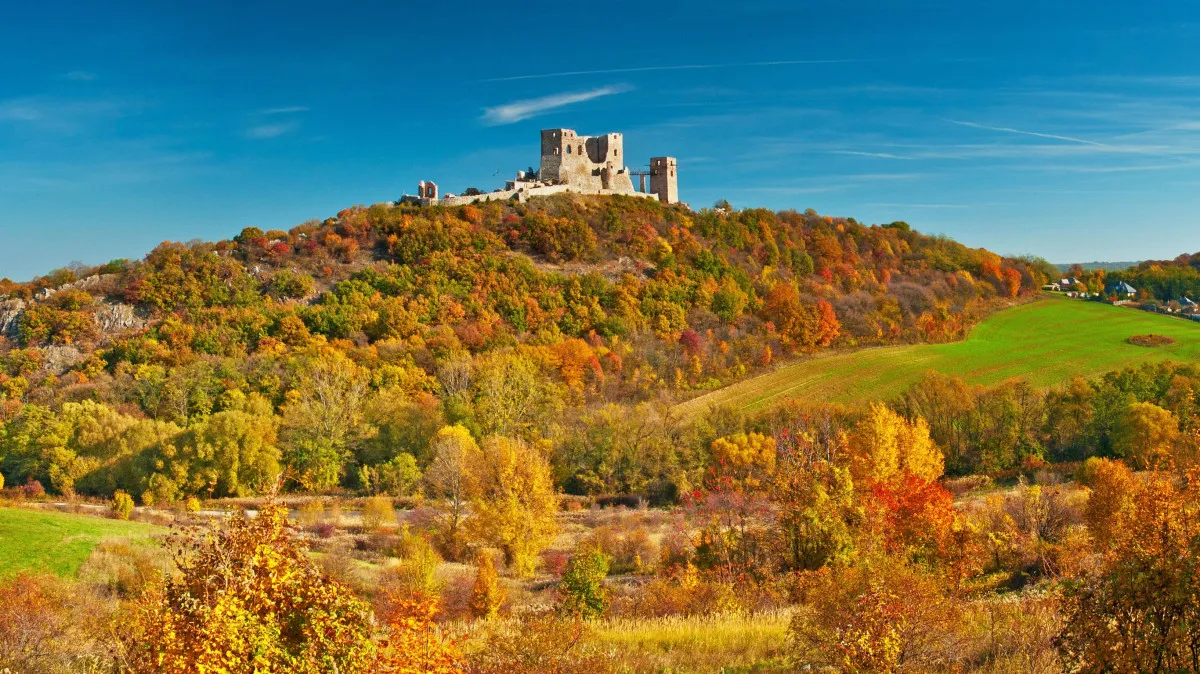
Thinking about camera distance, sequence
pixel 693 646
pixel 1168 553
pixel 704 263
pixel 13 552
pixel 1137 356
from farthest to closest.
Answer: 1. pixel 704 263
2. pixel 1137 356
3. pixel 13 552
4. pixel 693 646
5. pixel 1168 553

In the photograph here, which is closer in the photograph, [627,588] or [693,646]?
[693,646]

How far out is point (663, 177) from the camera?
8469 centimetres

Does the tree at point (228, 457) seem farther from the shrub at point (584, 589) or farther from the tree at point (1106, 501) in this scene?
the tree at point (1106, 501)

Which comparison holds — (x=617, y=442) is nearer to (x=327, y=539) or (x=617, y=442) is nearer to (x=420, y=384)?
(x=420, y=384)

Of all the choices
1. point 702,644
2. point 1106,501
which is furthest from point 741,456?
point 702,644

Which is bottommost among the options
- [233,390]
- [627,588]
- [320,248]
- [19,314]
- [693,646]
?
[627,588]

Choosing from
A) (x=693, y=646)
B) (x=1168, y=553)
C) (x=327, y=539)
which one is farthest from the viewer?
(x=327, y=539)

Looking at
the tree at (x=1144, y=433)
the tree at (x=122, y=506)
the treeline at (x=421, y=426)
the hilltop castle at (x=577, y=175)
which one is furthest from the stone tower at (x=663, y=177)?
the tree at (x=122, y=506)

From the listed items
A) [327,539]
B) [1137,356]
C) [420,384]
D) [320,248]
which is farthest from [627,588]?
[1137,356]

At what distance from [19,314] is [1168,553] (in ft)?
223

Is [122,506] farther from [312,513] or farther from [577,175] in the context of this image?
[577,175]

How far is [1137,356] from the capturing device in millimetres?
65000

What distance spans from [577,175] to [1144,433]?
54204 millimetres

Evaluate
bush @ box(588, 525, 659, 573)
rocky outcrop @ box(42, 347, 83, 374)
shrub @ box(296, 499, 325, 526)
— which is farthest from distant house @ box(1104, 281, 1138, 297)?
rocky outcrop @ box(42, 347, 83, 374)
